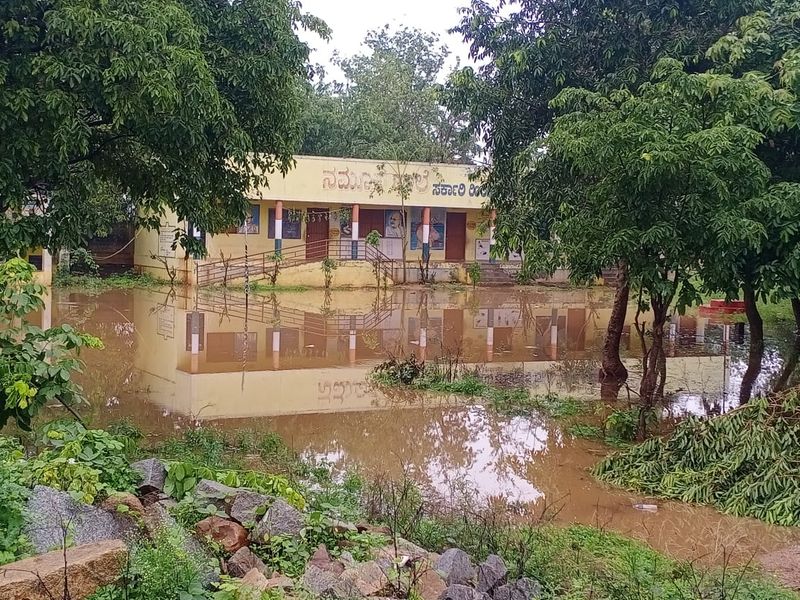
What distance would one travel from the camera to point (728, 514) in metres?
7.29

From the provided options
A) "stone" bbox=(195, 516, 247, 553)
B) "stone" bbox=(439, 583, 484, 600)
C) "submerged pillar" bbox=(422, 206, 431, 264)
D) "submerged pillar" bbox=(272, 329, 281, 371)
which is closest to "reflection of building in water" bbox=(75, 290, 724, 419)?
"submerged pillar" bbox=(272, 329, 281, 371)

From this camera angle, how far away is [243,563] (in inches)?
175

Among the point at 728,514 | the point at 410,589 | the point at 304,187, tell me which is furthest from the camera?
the point at 304,187

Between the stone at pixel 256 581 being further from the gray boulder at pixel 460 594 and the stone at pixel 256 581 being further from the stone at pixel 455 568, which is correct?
the stone at pixel 455 568

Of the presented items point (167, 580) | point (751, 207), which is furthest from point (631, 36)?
point (167, 580)

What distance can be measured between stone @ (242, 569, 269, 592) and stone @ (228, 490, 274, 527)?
64 centimetres

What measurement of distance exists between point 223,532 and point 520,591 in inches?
71.6

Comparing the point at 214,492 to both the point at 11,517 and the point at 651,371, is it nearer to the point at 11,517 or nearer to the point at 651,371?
the point at 11,517

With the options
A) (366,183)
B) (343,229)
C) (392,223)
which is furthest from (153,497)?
(392,223)

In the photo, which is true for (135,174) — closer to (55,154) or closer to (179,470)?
(55,154)

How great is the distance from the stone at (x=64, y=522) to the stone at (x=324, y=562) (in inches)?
41.3

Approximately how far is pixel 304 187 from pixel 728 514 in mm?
24395

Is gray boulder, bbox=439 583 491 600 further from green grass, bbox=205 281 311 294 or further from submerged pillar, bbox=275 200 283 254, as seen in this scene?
submerged pillar, bbox=275 200 283 254

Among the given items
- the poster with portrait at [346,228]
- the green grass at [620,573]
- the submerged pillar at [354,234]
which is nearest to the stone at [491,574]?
the green grass at [620,573]
